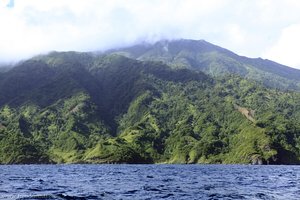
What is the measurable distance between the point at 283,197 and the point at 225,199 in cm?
929

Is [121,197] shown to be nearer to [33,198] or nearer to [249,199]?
[33,198]

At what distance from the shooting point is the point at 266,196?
66.1 meters

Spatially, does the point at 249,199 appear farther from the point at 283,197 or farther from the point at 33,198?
the point at 33,198

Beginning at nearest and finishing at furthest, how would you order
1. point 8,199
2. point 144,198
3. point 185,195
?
1. point 8,199
2. point 144,198
3. point 185,195

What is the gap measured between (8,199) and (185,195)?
25.8 metres

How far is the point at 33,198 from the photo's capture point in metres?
59.7

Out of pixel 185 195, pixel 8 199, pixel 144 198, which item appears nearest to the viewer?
pixel 8 199

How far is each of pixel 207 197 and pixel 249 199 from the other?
6.37 metres

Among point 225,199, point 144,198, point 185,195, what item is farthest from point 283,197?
point 144,198

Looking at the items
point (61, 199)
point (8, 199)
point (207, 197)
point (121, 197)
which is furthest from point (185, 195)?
point (8, 199)

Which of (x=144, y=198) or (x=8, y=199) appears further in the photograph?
(x=144, y=198)

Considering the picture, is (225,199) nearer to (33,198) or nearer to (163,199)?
(163,199)

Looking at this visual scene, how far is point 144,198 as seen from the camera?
2514 inches

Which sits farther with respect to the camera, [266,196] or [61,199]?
[266,196]
